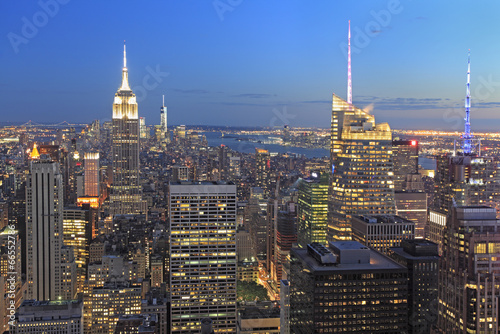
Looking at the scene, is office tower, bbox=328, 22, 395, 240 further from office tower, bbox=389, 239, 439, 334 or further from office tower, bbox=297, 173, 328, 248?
office tower, bbox=389, 239, 439, 334

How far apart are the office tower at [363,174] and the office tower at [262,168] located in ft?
60.8

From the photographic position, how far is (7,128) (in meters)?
36.6

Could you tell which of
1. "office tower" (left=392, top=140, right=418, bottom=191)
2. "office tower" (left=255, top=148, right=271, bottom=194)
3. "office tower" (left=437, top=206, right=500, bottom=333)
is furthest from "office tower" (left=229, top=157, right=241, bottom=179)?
"office tower" (left=437, top=206, right=500, bottom=333)

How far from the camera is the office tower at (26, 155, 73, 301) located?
123ft

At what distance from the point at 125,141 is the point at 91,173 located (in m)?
5.55

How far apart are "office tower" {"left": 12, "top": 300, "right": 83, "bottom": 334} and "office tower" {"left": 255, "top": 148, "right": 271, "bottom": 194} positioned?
97.9ft

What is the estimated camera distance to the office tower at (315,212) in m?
40.2

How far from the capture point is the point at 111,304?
33.0m

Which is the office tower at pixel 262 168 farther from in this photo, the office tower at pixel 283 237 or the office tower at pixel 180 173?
the office tower at pixel 283 237

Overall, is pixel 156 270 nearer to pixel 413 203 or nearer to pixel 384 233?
pixel 384 233

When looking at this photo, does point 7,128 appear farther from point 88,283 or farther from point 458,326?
point 458,326

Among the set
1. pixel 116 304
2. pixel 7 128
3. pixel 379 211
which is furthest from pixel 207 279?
pixel 7 128

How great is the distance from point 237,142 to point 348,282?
3814 centimetres

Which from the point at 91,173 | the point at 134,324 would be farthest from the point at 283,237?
the point at 91,173
